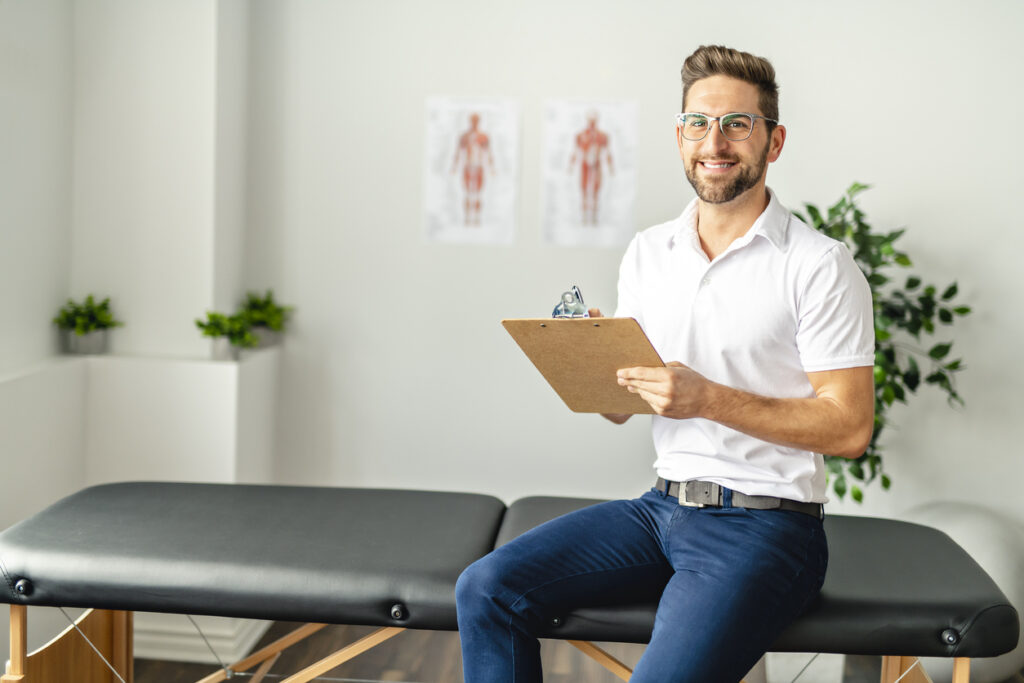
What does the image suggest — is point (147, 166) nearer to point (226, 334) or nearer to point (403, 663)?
point (226, 334)

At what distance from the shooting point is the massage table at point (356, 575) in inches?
61.4

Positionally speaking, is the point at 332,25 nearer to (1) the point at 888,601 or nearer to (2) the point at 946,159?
(2) the point at 946,159

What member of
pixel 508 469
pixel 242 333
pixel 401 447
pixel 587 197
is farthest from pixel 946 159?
pixel 242 333

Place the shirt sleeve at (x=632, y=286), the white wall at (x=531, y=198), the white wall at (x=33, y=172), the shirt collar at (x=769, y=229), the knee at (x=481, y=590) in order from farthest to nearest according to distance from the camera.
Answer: the white wall at (x=531, y=198) < the white wall at (x=33, y=172) < the shirt sleeve at (x=632, y=286) < the shirt collar at (x=769, y=229) < the knee at (x=481, y=590)

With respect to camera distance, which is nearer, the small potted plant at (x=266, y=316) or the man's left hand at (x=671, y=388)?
the man's left hand at (x=671, y=388)

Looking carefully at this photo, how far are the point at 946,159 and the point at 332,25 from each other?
207 centimetres

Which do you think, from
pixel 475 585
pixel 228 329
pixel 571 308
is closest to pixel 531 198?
pixel 228 329

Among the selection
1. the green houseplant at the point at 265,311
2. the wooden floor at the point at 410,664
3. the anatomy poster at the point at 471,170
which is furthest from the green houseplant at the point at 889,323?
the green houseplant at the point at 265,311

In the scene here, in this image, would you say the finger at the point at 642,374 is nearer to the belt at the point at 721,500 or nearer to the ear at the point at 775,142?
the belt at the point at 721,500

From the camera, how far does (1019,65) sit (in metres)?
2.98

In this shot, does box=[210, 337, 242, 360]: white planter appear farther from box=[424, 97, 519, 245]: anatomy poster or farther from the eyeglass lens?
the eyeglass lens

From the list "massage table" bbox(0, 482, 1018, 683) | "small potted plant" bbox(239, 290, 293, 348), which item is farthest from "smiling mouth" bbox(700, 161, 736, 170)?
"small potted plant" bbox(239, 290, 293, 348)

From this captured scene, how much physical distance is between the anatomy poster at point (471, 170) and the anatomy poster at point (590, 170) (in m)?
0.13

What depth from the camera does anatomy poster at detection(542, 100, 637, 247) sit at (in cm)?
308
